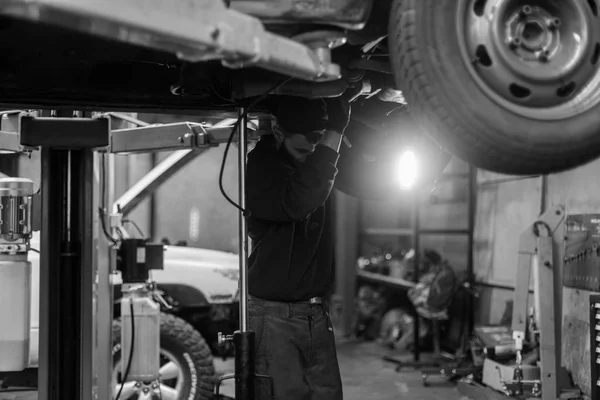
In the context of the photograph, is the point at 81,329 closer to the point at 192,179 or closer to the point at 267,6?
the point at 267,6

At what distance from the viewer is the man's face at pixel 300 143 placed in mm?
2133

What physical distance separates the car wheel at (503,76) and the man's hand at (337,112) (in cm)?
57

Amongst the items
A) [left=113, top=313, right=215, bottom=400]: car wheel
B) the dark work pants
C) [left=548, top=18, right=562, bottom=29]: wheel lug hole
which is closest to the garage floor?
[left=113, top=313, right=215, bottom=400]: car wheel

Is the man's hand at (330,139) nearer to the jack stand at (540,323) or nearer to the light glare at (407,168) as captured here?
the light glare at (407,168)

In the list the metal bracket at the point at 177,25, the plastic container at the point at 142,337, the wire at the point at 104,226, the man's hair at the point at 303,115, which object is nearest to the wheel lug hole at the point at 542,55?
the metal bracket at the point at 177,25

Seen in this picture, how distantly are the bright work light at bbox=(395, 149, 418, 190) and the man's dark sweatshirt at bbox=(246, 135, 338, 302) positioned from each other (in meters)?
0.36

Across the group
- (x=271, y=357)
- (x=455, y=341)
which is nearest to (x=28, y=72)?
(x=271, y=357)

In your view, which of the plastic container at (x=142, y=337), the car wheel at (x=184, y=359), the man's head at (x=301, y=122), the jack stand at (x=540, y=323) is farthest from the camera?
the jack stand at (x=540, y=323)

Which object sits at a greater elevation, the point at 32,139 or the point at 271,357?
the point at 32,139

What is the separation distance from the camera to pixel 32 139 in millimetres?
2533

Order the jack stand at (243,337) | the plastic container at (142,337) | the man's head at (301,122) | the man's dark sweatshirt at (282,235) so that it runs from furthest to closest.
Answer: the plastic container at (142,337), the man's dark sweatshirt at (282,235), the man's head at (301,122), the jack stand at (243,337)

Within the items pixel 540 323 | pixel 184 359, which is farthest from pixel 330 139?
pixel 540 323

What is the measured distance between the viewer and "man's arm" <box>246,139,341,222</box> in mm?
2227

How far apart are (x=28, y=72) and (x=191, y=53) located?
42.1 inches
